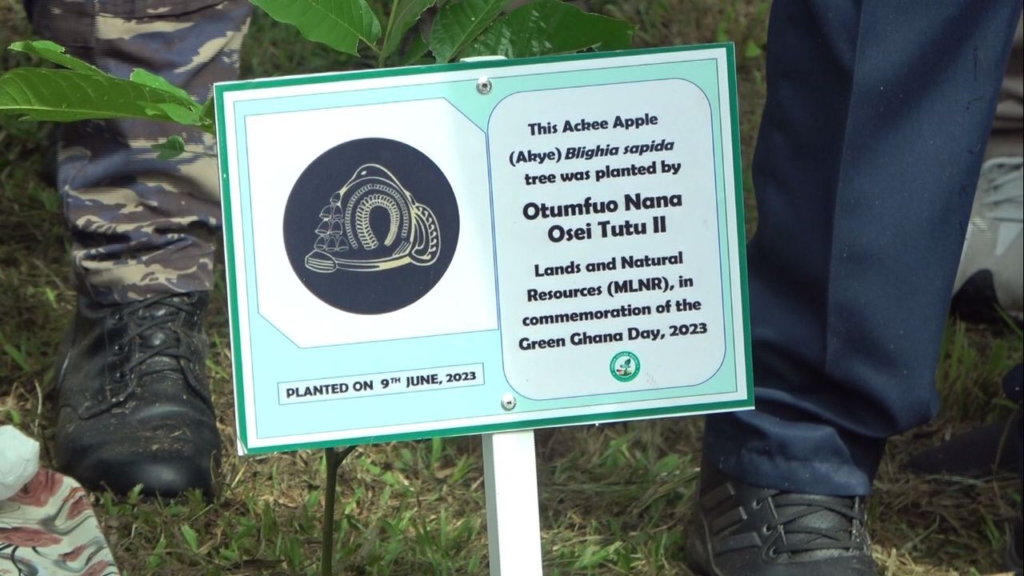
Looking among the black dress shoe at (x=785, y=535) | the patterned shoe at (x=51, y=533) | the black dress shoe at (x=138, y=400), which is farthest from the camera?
the black dress shoe at (x=138, y=400)

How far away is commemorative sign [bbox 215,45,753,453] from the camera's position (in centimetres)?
85

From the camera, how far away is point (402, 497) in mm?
1483

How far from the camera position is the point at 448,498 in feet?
4.91

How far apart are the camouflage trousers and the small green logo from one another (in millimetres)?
750

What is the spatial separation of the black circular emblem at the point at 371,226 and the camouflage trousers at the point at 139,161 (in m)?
0.66

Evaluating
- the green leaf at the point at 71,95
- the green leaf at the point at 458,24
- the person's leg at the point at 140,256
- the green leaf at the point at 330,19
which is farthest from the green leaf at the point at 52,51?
the person's leg at the point at 140,256

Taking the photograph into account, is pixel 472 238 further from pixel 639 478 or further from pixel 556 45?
pixel 639 478

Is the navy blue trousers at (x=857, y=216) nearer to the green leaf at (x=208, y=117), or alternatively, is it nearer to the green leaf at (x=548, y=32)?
the green leaf at (x=548, y=32)

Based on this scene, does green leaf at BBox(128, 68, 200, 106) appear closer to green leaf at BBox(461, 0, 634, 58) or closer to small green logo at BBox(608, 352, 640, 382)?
green leaf at BBox(461, 0, 634, 58)

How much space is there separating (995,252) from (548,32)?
57.1 inches

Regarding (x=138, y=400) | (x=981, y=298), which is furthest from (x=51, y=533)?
(x=981, y=298)

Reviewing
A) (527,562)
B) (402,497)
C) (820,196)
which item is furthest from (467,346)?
(402,497)

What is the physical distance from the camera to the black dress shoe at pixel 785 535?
1302 millimetres

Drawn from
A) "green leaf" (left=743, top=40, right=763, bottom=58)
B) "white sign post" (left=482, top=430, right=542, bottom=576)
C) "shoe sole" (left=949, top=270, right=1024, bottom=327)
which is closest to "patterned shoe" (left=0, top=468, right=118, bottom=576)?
"white sign post" (left=482, top=430, right=542, bottom=576)
